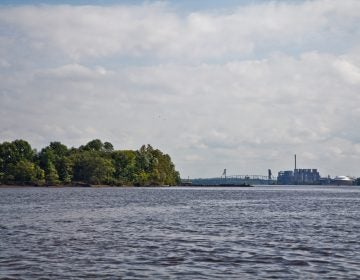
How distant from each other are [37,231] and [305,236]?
24.0 m

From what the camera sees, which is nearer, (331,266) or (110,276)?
(110,276)

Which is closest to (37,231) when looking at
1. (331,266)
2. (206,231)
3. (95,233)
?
(95,233)

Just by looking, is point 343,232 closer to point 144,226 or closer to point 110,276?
point 144,226

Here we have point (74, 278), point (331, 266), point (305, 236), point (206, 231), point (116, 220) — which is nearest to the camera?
point (74, 278)

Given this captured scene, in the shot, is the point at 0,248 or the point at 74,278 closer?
the point at 74,278

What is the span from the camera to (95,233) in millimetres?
49594

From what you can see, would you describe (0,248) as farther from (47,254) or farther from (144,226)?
(144,226)

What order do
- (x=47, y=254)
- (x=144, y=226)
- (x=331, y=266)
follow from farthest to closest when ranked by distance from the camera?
(x=144, y=226) < (x=47, y=254) < (x=331, y=266)

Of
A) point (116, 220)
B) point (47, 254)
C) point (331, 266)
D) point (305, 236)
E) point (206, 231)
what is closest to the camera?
point (331, 266)

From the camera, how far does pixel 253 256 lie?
3638 cm

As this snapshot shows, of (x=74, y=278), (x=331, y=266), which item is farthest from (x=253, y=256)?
(x=74, y=278)

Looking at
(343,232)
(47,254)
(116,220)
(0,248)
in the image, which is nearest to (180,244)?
(47,254)

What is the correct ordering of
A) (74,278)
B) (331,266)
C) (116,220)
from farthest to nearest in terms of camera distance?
(116,220)
(331,266)
(74,278)

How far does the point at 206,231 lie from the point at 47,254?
19.7 metres
